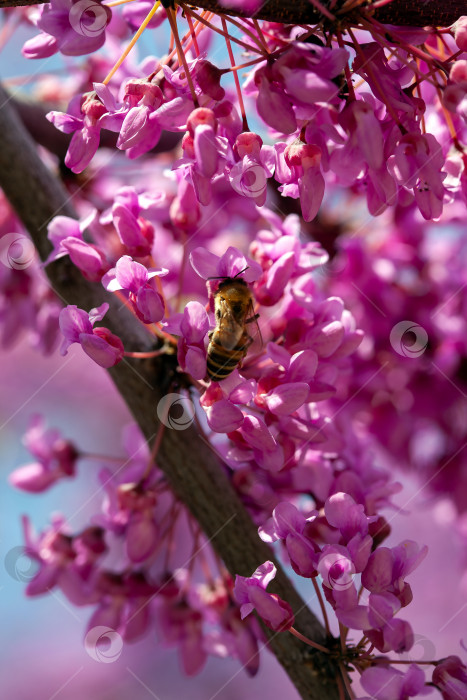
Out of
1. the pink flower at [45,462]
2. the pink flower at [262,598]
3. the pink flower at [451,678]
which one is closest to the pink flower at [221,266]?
the pink flower at [262,598]

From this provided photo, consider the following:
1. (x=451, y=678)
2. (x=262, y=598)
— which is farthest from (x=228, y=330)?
(x=451, y=678)

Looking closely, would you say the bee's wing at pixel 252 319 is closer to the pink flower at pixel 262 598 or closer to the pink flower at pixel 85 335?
the pink flower at pixel 85 335

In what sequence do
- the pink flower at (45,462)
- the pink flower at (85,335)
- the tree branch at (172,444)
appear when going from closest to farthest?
the pink flower at (85,335) < the tree branch at (172,444) < the pink flower at (45,462)

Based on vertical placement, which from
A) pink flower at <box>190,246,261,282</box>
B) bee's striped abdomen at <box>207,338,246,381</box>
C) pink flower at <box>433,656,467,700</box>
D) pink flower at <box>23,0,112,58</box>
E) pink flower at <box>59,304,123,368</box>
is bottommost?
pink flower at <box>433,656,467,700</box>

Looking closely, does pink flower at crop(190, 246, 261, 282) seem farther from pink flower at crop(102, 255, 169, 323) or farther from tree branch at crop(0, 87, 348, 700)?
tree branch at crop(0, 87, 348, 700)

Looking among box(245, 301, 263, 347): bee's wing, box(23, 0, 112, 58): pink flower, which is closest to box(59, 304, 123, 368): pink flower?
box(245, 301, 263, 347): bee's wing
